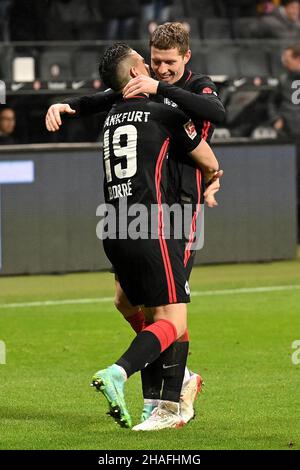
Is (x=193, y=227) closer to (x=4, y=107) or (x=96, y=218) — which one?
(x=96, y=218)

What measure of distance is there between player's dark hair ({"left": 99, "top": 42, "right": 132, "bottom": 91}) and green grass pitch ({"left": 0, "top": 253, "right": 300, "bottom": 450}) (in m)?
1.90

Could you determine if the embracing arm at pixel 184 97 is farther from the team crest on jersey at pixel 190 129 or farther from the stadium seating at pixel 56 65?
the stadium seating at pixel 56 65

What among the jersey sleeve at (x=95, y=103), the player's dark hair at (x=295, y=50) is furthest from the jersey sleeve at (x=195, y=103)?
the player's dark hair at (x=295, y=50)

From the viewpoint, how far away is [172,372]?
7.20 metres

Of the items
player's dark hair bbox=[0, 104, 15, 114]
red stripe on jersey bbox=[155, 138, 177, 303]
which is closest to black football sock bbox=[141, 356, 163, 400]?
red stripe on jersey bbox=[155, 138, 177, 303]

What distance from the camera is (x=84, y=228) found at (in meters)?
15.1

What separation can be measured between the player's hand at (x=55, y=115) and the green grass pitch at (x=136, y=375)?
1.67m

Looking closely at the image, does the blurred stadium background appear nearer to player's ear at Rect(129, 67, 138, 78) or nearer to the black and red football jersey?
the black and red football jersey

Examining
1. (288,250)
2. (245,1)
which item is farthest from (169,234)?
(245,1)

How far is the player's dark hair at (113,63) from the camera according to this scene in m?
6.95

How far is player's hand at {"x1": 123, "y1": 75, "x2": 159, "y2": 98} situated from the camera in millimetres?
6602

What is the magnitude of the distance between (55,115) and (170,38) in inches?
31.8

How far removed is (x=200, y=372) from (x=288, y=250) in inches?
277

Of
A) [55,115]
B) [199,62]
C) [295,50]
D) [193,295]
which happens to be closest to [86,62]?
[199,62]
